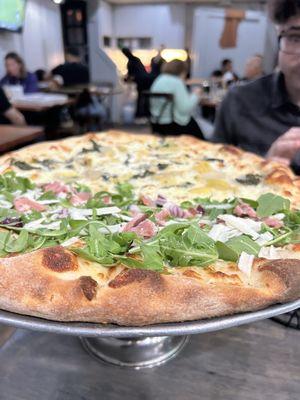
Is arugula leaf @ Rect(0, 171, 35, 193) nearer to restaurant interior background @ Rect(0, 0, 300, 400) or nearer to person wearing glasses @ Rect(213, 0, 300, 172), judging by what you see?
restaurant interior background @ Rect(0, 0, 300, 400)

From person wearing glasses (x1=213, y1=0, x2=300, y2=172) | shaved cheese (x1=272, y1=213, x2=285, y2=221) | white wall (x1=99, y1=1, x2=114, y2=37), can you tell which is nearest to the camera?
shaved cheese (x1=272, y1=213, x2=285, y2=221)

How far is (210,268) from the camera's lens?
77 centimetres

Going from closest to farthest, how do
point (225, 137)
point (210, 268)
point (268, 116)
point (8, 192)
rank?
point (210, 268) < point (8, 192) < point (268, 116) < point (225, 137)

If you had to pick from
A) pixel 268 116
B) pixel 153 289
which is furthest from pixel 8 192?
pixel 268 116

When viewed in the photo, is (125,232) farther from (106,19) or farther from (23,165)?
(106,19)

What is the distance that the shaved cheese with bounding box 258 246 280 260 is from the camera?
792 mm

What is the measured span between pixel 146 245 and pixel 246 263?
0.62 feet

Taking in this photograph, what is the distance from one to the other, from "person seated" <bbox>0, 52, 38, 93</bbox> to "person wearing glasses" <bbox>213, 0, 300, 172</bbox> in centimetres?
398

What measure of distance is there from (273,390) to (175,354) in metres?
→ 0.20

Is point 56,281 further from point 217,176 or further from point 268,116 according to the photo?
point 268,116

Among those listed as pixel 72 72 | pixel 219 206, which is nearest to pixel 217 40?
pixel 72 72

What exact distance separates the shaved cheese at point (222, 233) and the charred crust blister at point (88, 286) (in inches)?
10.9

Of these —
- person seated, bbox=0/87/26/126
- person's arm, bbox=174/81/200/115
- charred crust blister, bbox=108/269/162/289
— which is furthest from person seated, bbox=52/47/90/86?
charred crust blister, bbox=108/269/162/289

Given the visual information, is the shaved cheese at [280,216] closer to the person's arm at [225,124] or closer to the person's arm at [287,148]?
the person's arm at [287,148]
